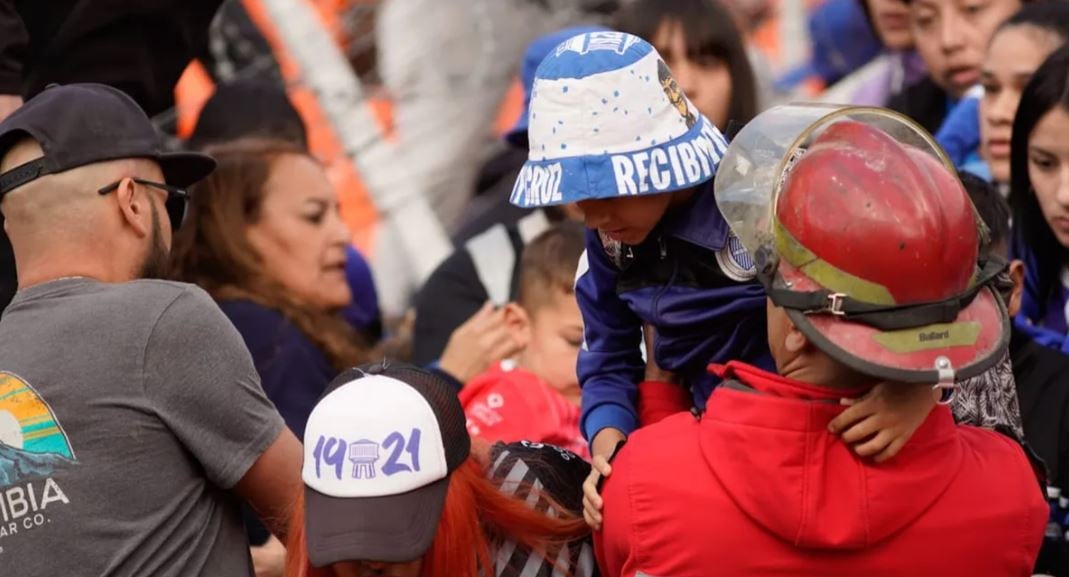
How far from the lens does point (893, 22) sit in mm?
5484

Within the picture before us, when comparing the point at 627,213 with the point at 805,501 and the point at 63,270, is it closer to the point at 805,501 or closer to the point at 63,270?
the point at 805,501

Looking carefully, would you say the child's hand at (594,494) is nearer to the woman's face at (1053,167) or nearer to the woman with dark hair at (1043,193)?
the woman with dark hair at (1043,193)

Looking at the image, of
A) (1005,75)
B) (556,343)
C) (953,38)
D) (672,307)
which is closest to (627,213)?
(672,307)

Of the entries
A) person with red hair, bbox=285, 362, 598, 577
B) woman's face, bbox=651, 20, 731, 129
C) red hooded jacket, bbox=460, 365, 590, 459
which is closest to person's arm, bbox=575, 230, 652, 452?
person with red hair, bbox=285, 362, 598, 577

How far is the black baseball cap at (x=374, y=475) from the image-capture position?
2.58 meters

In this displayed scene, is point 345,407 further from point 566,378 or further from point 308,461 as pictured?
point 566,378

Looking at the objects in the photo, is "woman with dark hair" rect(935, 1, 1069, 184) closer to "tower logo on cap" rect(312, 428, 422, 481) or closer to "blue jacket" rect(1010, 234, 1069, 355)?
"blue jacket" rect(1010, 234, 1069, 355)

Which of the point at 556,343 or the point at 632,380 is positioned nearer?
the point at 632,380

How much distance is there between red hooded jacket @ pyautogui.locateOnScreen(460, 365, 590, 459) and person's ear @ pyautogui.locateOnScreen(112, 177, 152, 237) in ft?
3.27

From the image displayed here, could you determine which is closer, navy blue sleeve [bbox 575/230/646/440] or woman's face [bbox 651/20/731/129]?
navy blue sleeve [bbox 575/230/646/440]

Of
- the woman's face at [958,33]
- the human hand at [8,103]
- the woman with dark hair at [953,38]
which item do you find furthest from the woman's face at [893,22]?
the human hand at [8,103]

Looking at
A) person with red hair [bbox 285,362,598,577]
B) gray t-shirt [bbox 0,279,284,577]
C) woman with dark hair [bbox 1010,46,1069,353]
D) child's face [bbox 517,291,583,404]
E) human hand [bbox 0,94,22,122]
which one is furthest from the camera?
child's face [bbox 517,291,583,404]

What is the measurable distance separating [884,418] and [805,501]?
0.17 metres

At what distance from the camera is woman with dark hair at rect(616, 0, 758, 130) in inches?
177
